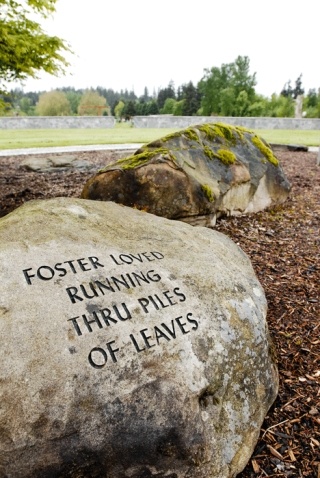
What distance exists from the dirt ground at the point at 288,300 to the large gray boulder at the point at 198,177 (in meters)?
0.36

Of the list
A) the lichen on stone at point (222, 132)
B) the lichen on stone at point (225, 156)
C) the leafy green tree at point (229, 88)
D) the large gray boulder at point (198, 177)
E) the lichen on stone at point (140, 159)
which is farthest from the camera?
the leafy green tree at point (229, 88)

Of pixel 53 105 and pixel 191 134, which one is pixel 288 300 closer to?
pixel 191 134

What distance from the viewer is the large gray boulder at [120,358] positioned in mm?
1773

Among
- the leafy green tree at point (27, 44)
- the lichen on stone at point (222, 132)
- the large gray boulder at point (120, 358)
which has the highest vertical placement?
the leafy green tree at point (27, 44)

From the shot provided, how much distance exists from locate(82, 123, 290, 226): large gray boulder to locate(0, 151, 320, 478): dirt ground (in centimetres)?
36

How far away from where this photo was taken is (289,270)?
14.6 ft

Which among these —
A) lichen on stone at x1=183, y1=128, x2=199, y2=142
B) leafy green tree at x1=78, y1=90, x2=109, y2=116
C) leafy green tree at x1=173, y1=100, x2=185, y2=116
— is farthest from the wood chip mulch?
leafy green tree at x1=78, y1=90, x2=109, y2=116

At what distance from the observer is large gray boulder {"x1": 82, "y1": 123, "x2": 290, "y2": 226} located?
4.95 meters

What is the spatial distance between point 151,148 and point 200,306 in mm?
3610

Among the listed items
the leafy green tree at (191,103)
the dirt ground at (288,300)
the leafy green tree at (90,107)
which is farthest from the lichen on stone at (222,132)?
the leafy green tree at (90,107)

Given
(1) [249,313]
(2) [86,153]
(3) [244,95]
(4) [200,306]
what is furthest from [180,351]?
(3) [244,95]

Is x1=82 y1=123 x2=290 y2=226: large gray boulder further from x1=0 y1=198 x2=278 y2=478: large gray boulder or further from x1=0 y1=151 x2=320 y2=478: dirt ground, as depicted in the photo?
x1=0 y1=198 x2=278 y2=478: large gray boulder

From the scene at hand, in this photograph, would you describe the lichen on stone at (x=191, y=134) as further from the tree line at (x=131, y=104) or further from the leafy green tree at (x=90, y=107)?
the leafy green tree at (x=90, y=107)

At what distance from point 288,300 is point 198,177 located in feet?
7.23
